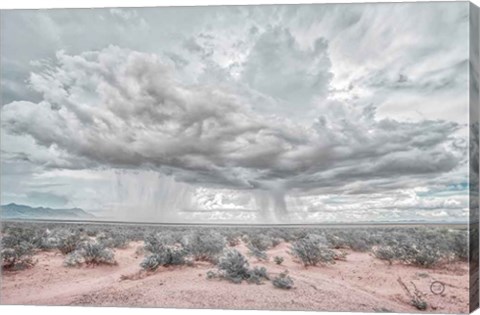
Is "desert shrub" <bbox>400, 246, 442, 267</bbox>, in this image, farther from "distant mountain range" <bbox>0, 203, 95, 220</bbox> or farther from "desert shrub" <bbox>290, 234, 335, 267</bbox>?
"distant mountain range" <bbox>0, 203, 95, 220</bbox>

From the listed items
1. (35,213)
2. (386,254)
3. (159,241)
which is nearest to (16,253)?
(35,213)

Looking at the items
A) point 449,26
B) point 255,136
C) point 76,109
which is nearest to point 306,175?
point 255,136

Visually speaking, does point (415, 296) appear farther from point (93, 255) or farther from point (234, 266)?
point (93, 255)

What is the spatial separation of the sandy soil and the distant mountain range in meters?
0.57

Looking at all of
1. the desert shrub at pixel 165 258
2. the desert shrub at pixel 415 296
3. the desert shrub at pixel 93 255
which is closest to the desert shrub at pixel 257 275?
the desert shrub at pixel 165 258

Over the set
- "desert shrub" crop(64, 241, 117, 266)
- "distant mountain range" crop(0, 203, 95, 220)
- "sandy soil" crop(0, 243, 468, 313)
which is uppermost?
"distant mountain range" crop(0, 203, 95, 220)

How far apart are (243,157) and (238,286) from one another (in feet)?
6.01

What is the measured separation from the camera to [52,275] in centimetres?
1205

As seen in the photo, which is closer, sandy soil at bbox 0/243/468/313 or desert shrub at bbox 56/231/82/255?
sandy soil at bbox 0/243/468/313

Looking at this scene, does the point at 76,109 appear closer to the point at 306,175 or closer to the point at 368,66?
the point at 306,175

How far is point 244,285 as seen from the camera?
37.9 ft

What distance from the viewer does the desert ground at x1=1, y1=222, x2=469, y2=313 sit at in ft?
36.3

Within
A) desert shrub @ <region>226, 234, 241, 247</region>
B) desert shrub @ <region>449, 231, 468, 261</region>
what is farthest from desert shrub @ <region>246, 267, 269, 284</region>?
desert shrub @ <region>449, 231, 468, 261</region>

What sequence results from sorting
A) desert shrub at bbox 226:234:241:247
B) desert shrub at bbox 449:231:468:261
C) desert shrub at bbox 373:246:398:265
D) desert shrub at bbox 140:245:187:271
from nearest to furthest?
desert shrub at bbox 449:231:468:261 < desert shrub at bbox 373:246:398:265 < desert shrub at bbox 226:234:241:247 < desert shrub at bbox 140:245:187:271
